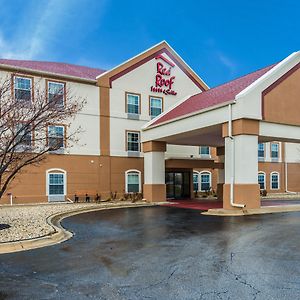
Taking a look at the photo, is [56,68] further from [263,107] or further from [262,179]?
[262,179]

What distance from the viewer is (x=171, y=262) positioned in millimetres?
7926

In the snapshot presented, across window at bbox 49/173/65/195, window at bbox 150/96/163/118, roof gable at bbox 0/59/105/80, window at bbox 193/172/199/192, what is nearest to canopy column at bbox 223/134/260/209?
window at bbox 150/96/163/118

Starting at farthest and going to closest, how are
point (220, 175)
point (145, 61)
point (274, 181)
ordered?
point (274, 181), point (145, 61), point (220, 175)

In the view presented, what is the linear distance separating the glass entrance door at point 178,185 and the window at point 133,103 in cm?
613

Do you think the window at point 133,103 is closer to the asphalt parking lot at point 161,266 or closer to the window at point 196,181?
the window at point 196,181

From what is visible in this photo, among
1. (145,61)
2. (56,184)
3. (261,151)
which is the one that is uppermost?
(145,61)

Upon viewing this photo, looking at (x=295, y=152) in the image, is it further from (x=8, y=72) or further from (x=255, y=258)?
(x=255, y=258)

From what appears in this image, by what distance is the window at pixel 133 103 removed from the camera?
29.7 meters

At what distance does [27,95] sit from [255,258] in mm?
20569

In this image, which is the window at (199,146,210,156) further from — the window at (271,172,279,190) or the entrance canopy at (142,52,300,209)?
the entrance canopy at (142,52,300,209)

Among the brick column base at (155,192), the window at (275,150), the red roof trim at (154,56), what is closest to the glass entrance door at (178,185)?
the brick column base at (155,192)

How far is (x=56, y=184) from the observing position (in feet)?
86.3

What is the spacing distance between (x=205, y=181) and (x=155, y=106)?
369 inches

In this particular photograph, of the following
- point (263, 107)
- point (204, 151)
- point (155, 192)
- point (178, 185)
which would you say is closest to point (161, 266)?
point (263, 107)
